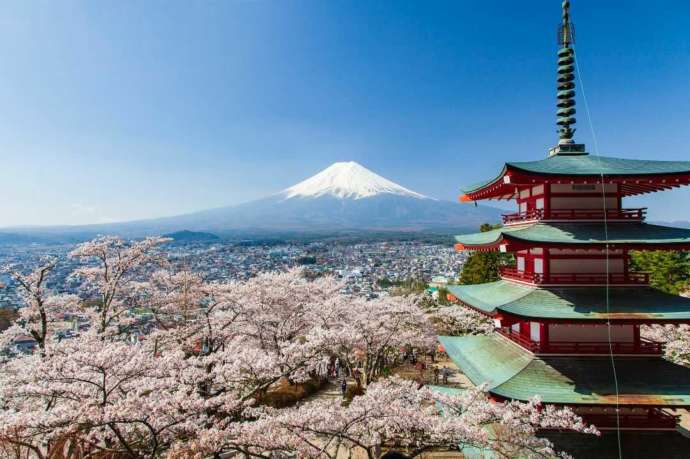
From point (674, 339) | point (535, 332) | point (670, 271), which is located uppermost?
point (535, 332)

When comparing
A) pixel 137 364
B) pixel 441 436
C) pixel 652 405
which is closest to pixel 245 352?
pixel 137 364

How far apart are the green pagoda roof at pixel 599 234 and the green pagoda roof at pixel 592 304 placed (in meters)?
1.16

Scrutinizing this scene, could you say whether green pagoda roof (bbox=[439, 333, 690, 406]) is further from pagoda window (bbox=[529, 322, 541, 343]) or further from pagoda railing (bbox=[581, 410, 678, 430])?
pagoda railing (bbox=[581, 410, 678, 430])

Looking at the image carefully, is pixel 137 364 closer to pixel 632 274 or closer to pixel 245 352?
pixel 245 352

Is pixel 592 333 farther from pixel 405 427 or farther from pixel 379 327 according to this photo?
pixel 379 327

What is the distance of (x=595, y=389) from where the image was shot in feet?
24.0

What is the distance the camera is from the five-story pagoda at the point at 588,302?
7.38 meters

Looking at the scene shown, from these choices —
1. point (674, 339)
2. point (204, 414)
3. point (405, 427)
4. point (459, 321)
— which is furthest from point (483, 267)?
point (204, 414)

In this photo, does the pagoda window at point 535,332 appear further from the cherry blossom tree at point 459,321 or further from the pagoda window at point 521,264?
the cherry blossom tree at point 459,321

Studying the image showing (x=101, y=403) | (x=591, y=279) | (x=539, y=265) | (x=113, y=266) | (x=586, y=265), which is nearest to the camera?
(x=101, y=403)

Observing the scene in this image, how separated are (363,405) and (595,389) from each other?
4430 millimetres

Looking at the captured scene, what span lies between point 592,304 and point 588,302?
0.32ft

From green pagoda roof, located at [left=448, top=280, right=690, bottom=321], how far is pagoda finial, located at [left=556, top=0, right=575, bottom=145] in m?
3.98

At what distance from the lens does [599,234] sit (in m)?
8.13
